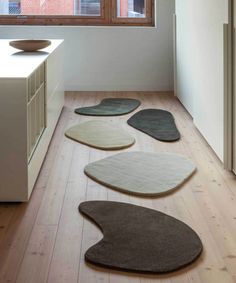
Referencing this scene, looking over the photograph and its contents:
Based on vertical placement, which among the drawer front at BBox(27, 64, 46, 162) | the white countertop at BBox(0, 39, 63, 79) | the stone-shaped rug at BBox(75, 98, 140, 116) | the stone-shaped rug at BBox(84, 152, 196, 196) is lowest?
the stone-shaped rug at BBox(84, 152, 196, 196)

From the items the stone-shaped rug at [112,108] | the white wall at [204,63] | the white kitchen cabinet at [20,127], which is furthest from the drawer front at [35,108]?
the stone-shaped rug at [112,108]

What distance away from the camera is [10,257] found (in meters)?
2.51

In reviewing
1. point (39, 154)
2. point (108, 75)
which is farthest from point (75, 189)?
point (108, 75)

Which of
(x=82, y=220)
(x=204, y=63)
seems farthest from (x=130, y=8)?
(x=82, y=220)

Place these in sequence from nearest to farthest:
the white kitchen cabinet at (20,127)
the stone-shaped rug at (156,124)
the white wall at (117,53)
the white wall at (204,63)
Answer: the white kitchen cabinet at (20,127) < the white wall at (204,63) < the stone-shaped rug at (156,124) < the white wall at (117,53)

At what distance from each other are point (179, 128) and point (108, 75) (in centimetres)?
234

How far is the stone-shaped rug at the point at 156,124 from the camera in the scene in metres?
4.80

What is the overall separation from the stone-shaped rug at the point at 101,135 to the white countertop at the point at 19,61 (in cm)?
78

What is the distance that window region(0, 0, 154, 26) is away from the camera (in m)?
7.10

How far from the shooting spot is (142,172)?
12.2ft

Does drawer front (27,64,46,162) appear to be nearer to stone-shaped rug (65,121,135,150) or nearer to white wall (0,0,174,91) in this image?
stone-shaped rug (65,121,135,150)

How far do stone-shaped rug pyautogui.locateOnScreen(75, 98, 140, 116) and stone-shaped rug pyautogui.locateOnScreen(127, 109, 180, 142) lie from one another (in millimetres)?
229

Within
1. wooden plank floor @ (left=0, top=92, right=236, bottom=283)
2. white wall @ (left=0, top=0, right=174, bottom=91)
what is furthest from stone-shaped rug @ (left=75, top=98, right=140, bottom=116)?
wooden plank floor @ (left=0, top=92, right=236, bottom=283)

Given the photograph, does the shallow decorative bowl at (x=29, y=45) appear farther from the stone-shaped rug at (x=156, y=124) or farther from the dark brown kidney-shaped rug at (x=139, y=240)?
the dark brown kidney-shaped rug at (x=139, y=240)
